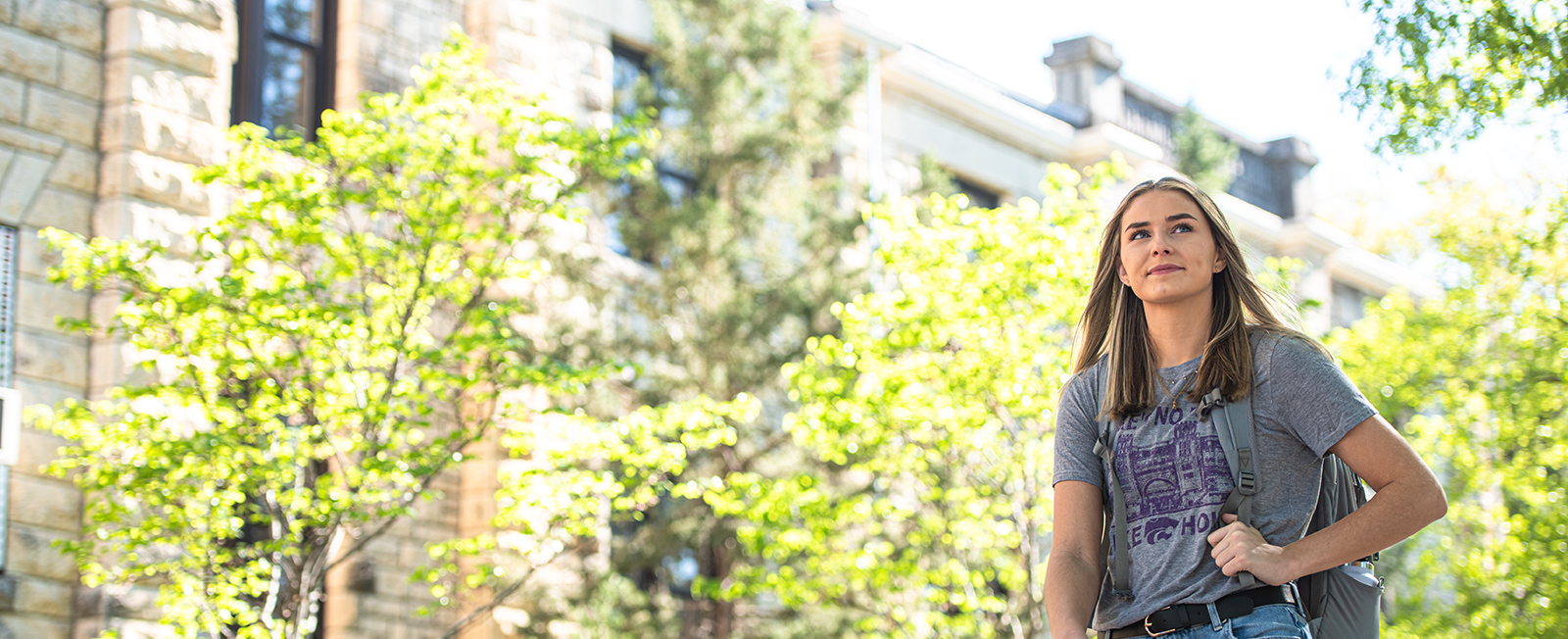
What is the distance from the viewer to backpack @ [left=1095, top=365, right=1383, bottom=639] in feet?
9.78

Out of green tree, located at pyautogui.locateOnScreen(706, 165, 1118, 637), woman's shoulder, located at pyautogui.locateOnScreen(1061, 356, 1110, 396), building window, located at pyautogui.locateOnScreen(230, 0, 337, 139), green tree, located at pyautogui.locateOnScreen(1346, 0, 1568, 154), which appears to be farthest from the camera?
building window, located at pyautogui.locateOnScreen(230, 0, 337, 139)

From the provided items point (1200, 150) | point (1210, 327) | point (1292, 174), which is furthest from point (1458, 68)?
point (1292, 174)

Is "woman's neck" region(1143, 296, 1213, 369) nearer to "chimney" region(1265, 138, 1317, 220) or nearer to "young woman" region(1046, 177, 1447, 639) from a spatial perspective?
"young woman" region(1046, 177, 1447, 639)

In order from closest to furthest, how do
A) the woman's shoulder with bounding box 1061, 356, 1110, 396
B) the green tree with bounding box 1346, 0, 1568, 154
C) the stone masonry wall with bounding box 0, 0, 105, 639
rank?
1. the woman's shoulder with bounding box 1061, 356, 1110, 396
2. the green tree with bounding box 1346, 0, 1568, 154
3. the stone masonry wall with bounding box 0, 0, 105, 639

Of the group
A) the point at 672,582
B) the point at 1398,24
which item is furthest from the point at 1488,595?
the point at 1398,24

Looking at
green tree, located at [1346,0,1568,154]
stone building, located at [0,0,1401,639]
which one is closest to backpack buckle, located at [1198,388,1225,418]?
green tree, located at [1346,0,1568,154]

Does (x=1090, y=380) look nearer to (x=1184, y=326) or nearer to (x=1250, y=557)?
(x=1184, y=326)

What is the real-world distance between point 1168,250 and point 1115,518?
24.4 inches

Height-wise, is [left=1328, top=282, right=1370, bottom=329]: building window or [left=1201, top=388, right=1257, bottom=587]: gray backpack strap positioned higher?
[left=1328, top=282, right=1370, bottom=329]: building window

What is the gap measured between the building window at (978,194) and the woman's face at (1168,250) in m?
14.8

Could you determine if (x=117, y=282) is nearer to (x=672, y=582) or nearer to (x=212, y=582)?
(x=212, y=582)

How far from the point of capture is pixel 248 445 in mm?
7637

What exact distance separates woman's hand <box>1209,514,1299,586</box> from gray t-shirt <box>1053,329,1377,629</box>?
0.06 metres

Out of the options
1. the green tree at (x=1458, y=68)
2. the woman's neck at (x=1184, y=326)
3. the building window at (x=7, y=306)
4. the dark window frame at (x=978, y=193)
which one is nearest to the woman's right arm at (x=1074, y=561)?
the woman's neck at (x=1184, y=326)
